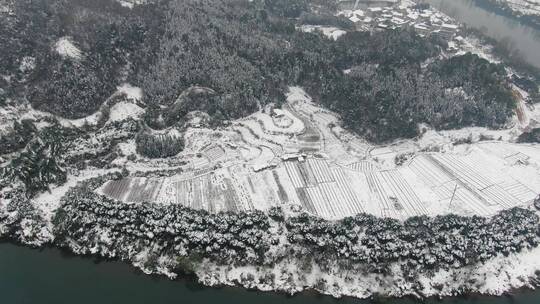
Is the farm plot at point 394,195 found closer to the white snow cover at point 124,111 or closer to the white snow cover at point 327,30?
the white snow cover at point 124,111

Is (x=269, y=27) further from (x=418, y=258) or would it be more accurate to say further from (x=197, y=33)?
(x=418, y=258)

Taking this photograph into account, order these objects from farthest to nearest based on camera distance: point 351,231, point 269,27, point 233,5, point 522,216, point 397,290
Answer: point 233,5
point 269,27
point 522,216
point 351,231
point 397,290

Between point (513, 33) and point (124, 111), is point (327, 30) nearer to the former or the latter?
point (124, 111)

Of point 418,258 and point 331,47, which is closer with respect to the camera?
point 418,258

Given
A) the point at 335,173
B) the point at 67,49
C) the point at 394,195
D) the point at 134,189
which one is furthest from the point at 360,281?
the point at 67,49

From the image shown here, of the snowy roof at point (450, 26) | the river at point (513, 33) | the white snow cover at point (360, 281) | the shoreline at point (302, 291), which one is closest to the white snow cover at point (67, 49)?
the shoreline at point (302, 291)

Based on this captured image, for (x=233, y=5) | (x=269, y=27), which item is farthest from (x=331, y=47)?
(x=233, y=5)
